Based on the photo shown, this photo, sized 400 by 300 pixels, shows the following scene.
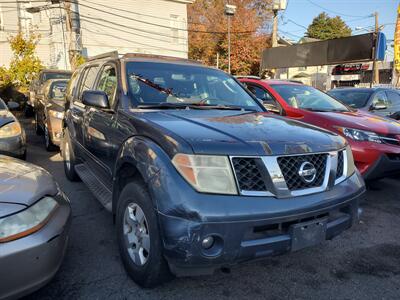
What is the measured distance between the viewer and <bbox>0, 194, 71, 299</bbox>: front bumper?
Result: 208 centimetres

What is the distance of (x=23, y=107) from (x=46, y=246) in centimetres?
1345

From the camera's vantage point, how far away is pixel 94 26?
66.5ft

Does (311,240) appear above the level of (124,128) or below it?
below

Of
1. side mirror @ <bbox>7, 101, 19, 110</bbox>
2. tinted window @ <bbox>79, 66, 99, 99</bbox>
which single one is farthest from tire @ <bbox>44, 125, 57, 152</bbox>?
tinted window @ <bbox>79, 66, 99, 99</bbox>

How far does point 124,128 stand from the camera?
312 cm

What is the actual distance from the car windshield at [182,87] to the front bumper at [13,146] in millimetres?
3012

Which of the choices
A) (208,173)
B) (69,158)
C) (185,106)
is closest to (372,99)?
(185,106)

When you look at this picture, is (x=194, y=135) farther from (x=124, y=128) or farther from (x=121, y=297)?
(x=121, y=297)

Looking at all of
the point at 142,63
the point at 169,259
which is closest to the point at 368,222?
the point at 169,259

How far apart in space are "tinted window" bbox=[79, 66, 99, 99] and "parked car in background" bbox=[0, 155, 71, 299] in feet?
6.94

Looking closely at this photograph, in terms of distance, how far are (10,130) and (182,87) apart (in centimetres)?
347

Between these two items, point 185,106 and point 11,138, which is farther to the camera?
point 11,138

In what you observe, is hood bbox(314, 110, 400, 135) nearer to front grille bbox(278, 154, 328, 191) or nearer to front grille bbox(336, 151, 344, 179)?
front grille bbox(336, 151, 344, 179)

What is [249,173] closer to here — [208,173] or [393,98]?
[208,173]
